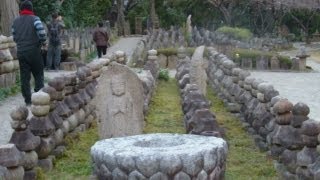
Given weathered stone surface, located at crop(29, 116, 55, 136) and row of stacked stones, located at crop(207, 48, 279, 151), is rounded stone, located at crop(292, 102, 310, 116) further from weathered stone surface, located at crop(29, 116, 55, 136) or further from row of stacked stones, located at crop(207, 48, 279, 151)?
weathered stone surface, located at crop(29, 116, 55, 136)

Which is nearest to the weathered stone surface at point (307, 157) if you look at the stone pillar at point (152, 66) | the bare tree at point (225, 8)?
the stone pillar at point (152, 66)

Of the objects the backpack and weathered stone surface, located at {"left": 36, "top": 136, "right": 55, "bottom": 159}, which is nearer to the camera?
weathered stone surface, located at {"left": 36, "top": 136, "right": 55, "bottom": 159}

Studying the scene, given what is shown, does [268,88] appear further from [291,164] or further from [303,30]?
[303,30]

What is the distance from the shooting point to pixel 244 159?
8.36 metres

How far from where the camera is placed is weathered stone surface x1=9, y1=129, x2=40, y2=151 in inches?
276

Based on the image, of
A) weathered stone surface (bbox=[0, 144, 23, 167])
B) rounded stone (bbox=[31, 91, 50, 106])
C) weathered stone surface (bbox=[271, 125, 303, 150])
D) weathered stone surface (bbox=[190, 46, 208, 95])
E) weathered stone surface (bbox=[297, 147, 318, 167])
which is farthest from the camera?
weathered stone surface (bbox=[190, 46, 208, 95])

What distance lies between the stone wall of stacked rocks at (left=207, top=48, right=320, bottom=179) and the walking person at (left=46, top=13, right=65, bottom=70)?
8087 mm

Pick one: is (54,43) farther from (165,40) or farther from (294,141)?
(294,141)

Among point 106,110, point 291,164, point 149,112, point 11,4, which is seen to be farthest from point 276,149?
point 11,4

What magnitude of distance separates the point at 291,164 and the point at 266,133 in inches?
68.9

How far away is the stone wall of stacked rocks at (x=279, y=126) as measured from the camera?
21.5 ft

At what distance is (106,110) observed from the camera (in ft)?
28.0

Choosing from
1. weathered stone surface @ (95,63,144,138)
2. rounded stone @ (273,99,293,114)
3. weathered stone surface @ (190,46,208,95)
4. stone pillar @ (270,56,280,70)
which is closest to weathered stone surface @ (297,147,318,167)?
rounded stone @ (273,99,293,114)

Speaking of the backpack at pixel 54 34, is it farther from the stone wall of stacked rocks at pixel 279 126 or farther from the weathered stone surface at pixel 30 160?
the weathered stone surface at pixel 30 160
